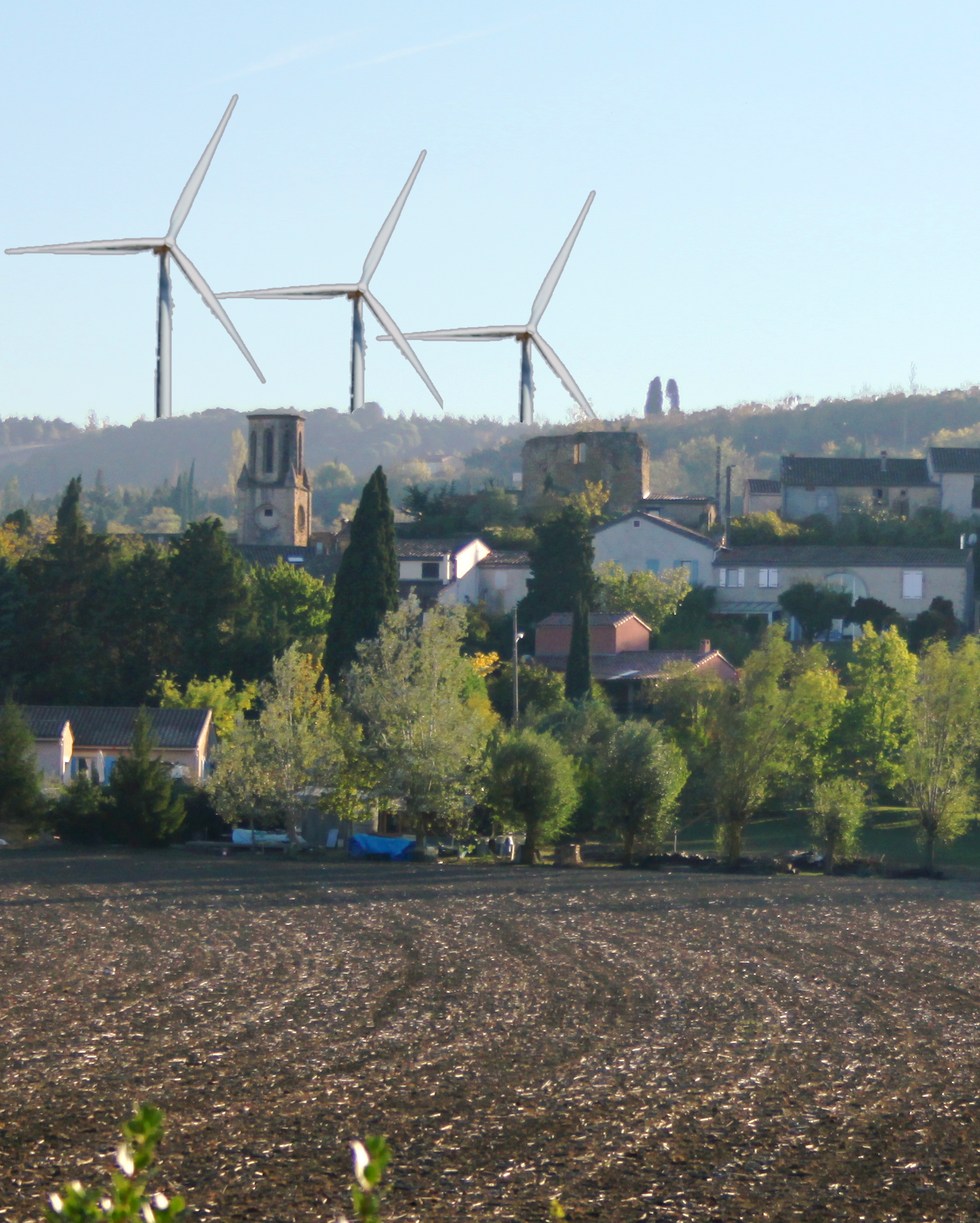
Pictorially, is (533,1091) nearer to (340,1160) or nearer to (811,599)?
(340,1160)

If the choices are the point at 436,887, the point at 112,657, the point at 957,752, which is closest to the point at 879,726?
the point at 957,752

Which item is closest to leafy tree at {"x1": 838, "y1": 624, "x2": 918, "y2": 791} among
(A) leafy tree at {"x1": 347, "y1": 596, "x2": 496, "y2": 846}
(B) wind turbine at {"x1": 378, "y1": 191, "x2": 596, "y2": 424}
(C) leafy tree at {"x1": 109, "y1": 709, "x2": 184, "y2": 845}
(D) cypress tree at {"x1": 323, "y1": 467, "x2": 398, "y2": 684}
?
(A) leafy tree at {"x1": 347, "y1": 596, "x2": 496, "y2": 846}

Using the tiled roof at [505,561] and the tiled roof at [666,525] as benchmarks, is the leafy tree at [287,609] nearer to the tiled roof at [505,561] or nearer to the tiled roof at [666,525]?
the tiled roof at [505,561]

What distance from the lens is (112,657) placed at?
73.8m

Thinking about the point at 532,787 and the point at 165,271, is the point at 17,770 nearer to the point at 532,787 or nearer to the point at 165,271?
the point at 532,787

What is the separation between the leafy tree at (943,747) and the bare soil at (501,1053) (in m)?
13.9

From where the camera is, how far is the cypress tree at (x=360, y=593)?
64.6 meters

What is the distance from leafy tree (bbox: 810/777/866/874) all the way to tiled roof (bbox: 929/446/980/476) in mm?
49881

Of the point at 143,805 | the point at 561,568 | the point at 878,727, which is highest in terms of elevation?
the point at 561,568

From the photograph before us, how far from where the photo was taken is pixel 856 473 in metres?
104

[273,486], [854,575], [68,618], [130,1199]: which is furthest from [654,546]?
[130,1199]

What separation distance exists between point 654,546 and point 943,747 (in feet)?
122

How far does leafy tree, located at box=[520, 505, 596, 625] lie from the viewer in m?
83.1

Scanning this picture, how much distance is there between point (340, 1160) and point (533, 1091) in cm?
394
